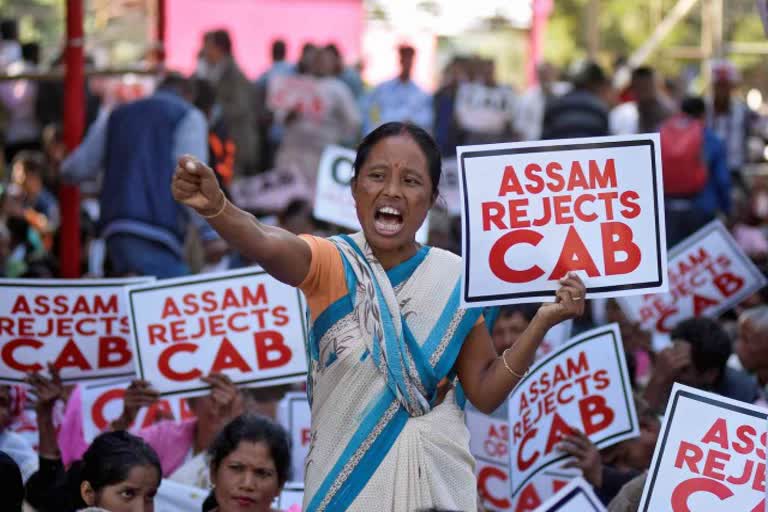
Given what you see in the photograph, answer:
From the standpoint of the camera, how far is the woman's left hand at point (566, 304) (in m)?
4.25

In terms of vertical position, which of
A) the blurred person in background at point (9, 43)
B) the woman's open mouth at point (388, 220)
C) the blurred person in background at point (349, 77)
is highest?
the blurred person in background at point (9, 43)

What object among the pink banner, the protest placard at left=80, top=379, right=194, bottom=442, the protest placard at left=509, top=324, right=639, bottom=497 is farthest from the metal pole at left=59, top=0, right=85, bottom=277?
the pink banner

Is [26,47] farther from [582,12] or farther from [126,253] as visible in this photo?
[582,12]

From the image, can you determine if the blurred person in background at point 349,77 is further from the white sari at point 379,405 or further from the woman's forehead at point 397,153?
the white sari at point 379,405

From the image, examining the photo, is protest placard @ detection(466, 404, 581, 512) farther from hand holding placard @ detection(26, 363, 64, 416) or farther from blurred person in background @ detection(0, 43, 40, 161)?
blurred person in background @ detection(0, 43, 40, 161)

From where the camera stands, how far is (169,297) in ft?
21.4

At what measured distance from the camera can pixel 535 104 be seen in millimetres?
18719

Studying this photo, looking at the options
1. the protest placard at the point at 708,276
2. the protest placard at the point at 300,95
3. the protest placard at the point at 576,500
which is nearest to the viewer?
the protest placard at the point at 576,500

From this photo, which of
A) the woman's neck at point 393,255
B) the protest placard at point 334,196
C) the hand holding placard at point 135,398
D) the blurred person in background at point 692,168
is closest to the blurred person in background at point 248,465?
the hand holding placard at point 135,398

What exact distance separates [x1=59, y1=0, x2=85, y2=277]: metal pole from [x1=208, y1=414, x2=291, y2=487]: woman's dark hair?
13.1ft

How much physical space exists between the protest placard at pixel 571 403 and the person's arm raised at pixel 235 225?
2.23m

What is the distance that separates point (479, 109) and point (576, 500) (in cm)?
1065

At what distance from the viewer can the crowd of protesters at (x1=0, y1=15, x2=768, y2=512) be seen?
18.9 feet

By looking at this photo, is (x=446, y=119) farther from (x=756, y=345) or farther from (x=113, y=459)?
(x=113, y=459)
